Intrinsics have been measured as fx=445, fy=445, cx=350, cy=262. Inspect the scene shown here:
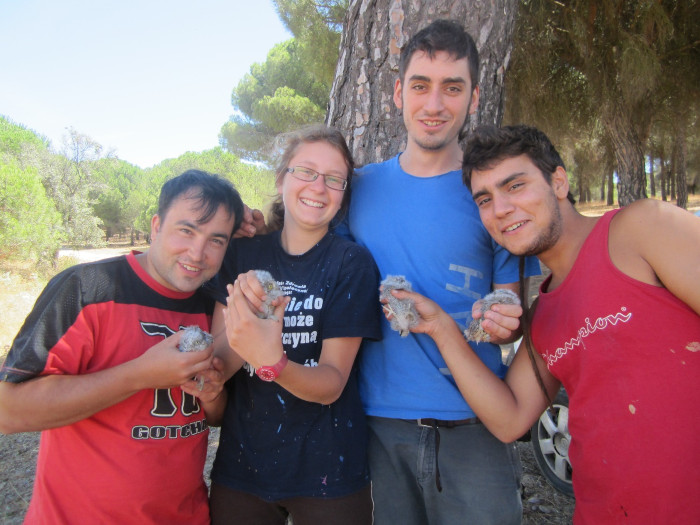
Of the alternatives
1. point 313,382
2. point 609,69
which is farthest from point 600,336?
point 609,69

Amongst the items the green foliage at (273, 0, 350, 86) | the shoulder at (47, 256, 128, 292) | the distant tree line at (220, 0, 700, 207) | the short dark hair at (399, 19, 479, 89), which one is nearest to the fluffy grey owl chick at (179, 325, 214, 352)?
the shoulder at (47, 256, 128, 292)

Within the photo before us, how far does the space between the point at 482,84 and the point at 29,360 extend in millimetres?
2803

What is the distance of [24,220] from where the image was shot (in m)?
13.3

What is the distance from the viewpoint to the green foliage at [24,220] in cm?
1294

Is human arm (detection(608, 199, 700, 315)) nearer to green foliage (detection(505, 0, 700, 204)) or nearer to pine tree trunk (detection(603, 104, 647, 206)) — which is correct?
green foliage (detection(505, 0, 700, 204))

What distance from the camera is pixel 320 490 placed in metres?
1.73

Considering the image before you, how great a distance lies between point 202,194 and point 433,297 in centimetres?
112

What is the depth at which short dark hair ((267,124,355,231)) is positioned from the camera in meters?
2.10

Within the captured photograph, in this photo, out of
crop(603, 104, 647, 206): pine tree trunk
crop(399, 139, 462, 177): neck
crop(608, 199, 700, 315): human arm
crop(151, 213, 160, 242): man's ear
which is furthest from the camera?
crop(603, 104, 647, 206): pine tree trunk

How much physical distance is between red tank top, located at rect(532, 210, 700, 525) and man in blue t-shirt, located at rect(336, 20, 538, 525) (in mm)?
299

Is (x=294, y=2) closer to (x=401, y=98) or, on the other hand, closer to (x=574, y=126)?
(x=401, y=98)

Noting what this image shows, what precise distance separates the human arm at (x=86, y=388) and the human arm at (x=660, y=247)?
155cm

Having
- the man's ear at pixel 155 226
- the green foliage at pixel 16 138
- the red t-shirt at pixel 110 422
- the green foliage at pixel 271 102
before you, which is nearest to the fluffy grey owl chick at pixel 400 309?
the red t-shirt at pixel 110 422

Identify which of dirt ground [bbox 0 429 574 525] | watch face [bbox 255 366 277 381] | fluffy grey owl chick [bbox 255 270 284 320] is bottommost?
dirt ground [bbox 0 429 574 525]
